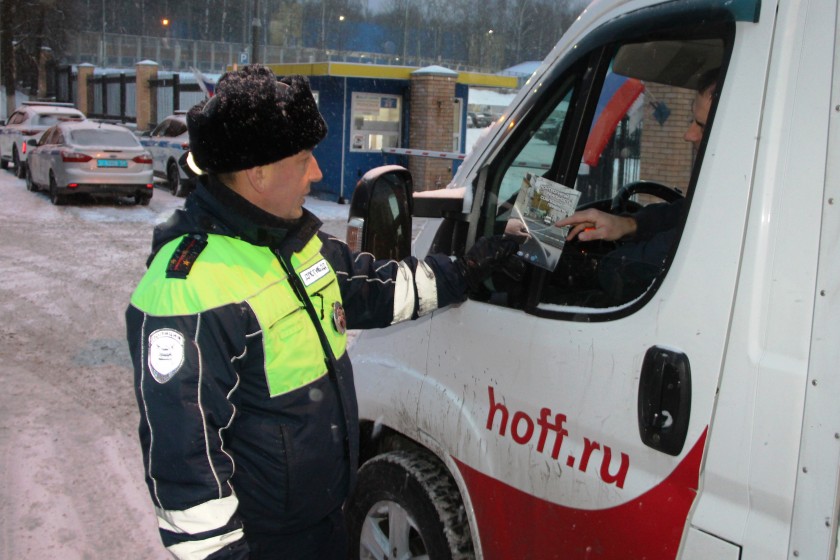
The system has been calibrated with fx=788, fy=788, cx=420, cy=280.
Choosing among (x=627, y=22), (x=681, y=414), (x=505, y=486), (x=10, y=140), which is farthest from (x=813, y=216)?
(x=10, y=140)

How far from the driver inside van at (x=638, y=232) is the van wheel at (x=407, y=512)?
92 centimetres

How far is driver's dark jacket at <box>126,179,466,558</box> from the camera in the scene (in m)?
1.77

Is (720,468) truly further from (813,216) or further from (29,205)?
(29,205)

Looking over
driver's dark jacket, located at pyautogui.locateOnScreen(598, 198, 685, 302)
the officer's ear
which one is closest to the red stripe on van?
driver's dark jacket, located at pyautogui.locateOnScreen(598, 198, 685, 302)

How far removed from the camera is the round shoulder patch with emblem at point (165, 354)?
176 cm

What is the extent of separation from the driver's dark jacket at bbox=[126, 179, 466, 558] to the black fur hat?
97mm

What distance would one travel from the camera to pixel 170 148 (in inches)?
683

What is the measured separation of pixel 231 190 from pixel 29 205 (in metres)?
14.3

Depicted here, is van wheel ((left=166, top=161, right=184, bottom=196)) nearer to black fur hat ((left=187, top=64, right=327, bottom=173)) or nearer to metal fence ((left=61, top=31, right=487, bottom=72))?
black fur hat ((left=187, top=64, right=327, bottom=173))

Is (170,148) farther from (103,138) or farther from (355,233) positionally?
(355,233)

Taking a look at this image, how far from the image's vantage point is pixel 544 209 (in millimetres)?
2258

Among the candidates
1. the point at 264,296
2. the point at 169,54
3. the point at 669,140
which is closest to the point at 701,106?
the point at 669,140

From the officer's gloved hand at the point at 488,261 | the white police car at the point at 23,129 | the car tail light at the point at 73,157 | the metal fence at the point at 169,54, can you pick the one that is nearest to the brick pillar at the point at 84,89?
the white police car at the point at 23,129

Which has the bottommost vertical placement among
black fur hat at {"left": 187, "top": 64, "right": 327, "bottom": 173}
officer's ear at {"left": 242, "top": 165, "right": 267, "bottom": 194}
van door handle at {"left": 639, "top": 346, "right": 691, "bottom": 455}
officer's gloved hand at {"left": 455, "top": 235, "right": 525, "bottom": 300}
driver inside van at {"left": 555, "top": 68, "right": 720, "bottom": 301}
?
van door handle at {"left": 639, "top": 346, "right": 691, "bottom": 455}
